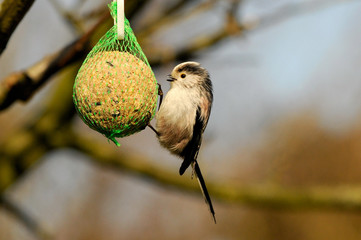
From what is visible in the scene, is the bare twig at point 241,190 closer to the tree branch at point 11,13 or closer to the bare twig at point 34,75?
the bare twig at point 34,75

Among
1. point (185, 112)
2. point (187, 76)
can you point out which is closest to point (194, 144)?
point (185, 112)

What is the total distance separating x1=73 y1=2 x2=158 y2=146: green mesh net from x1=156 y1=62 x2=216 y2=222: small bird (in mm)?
434

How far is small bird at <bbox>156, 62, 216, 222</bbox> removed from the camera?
2961 mm

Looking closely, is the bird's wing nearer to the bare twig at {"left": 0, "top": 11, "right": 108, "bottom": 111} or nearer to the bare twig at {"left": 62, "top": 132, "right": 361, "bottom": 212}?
the bare twig at {"left": 0, "top": 11, "right": 108, "bottom": 111}

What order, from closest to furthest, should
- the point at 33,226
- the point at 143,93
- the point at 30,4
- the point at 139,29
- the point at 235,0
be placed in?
1. the point at 30,4
2. the point at 143,93
3. the point at 235,0
4. the point at 33,226
5. the point at 139,29

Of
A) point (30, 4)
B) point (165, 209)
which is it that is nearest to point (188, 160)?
point (30, 4)

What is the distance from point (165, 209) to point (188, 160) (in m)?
11.5

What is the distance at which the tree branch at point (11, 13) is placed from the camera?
2271 mm

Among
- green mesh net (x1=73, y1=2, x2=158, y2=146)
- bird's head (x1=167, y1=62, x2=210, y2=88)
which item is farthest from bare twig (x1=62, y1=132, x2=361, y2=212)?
green mesh net (x1=73, y1=2, x2=158, y2=146)

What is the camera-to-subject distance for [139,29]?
513cm

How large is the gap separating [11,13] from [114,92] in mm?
655

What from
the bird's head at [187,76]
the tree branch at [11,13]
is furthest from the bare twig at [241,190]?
the tree branch at [11,13]

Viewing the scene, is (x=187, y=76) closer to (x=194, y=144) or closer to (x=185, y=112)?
(x=185, y=112)

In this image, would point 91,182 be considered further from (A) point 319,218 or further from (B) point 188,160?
(B) point 188,160
